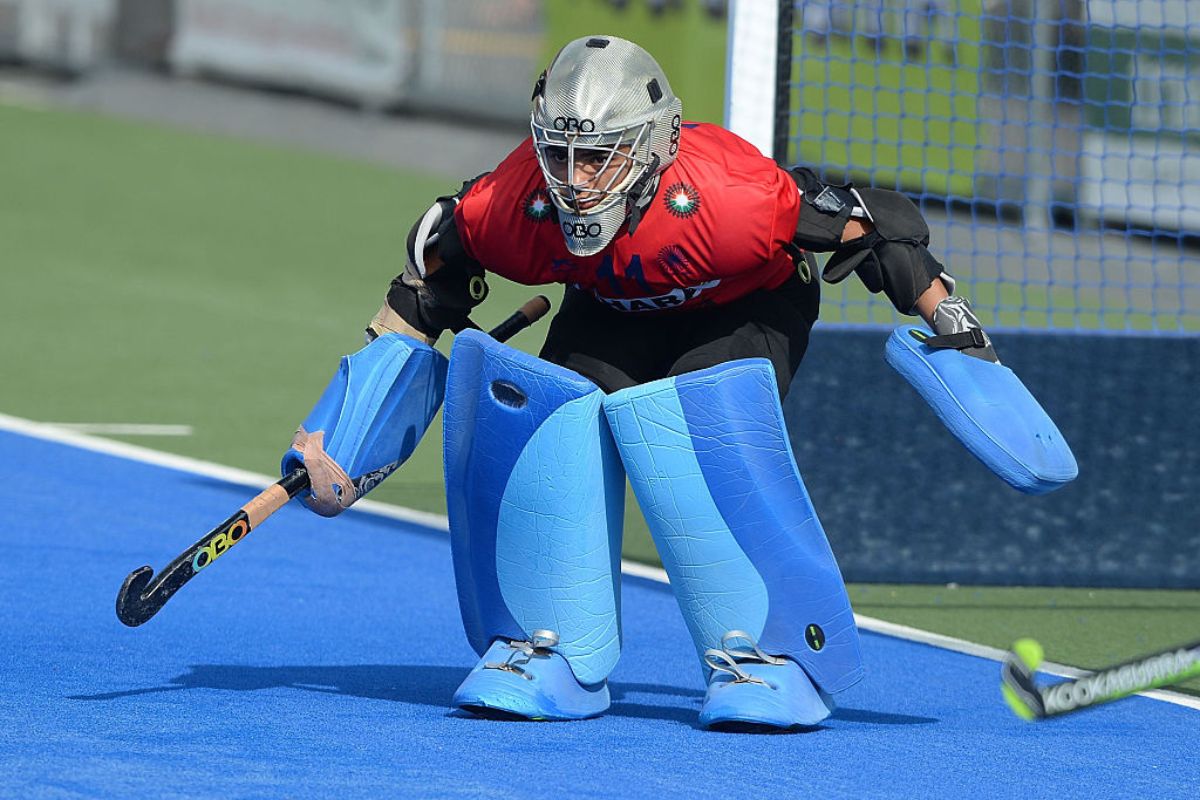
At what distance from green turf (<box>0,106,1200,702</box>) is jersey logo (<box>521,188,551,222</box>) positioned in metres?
2.29

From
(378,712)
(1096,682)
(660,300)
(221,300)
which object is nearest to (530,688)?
(378,712)

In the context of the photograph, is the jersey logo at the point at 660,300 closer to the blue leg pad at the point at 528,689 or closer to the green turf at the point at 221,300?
the blue leg pad at the point at 528,689

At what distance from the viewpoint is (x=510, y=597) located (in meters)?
5.11

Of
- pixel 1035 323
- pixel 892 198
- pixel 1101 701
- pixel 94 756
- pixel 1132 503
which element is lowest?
pixel 1035 323

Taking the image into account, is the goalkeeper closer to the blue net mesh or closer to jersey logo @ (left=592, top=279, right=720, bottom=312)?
jersey logo @ (left=592, top=279, right=720, bottom=312)

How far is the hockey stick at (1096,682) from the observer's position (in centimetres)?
402

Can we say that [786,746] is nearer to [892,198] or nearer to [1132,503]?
[892,198]

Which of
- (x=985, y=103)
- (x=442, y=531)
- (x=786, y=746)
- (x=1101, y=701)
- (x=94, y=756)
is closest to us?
(x=1101, y=701)

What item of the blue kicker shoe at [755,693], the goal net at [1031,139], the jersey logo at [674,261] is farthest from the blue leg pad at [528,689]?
the goal net at [1031,139]

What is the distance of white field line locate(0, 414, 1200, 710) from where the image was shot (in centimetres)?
612

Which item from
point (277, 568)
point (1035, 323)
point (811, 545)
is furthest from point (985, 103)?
point (811, 545)

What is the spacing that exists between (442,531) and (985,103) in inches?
248

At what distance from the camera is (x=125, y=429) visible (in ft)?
29.2

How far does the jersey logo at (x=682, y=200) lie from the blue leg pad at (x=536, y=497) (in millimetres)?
452
